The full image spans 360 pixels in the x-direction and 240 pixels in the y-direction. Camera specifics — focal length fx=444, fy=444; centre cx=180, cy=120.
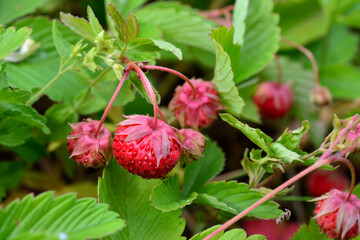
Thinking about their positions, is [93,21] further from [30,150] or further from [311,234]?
[311,234]

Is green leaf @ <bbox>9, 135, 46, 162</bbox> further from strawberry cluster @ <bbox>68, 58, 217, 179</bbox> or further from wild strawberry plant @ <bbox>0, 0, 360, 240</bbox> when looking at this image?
strawberry cluster @ <bbox>68, 58, 217, 179</bbox>

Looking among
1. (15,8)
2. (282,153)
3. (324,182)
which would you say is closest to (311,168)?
(282,153)

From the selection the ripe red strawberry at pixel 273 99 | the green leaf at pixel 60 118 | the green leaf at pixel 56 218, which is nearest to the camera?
the green leaf at pixel 56 218

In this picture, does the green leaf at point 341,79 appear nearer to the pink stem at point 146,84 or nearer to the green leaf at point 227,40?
the green leaf at point 227,40

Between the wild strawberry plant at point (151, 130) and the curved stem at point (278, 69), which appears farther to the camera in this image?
the curved stem at point (278, 69)

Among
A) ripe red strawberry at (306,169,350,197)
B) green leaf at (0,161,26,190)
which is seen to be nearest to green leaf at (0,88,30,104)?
green leaf at (0,161,26,190)

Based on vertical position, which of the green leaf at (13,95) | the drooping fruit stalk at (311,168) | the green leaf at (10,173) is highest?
the green leaf at (13,95)

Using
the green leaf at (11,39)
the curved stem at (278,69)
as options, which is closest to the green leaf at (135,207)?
the green leaf at (11,39)
